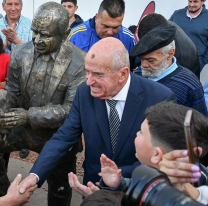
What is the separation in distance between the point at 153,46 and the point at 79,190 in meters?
1.43

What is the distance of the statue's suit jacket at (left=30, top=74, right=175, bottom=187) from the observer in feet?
6.86

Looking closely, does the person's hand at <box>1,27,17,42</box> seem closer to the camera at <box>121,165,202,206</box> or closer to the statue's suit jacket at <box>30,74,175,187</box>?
the statue's suit jacket at <box>30,74,175,187</box>

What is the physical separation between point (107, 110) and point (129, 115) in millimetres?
183

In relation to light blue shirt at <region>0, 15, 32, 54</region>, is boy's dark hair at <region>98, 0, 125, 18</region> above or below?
above

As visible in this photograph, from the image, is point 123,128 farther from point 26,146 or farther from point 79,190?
point 26,146

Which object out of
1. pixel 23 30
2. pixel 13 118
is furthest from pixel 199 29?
pixel 13 118

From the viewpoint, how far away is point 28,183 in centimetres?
197

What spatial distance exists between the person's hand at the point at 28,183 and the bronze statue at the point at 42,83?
1.73 feet

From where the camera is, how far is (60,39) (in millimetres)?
2447

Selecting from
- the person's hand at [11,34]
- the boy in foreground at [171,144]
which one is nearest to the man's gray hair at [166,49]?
the boy in foreground at [171,144]

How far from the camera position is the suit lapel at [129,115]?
2.08m

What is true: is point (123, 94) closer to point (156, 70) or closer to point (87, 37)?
point (156, 70)

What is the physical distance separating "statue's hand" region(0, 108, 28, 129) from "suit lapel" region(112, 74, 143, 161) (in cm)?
84

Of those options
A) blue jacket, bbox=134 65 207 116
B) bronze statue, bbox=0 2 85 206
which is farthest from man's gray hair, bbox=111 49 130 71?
blue jacket, bbox=134 65 207 116
